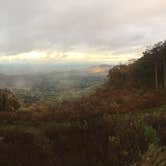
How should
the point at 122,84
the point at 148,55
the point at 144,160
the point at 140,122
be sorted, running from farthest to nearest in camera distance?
1. the point at 122,84
2. the point at 148,55
3. the point at 140,122
4. the point at 144,160

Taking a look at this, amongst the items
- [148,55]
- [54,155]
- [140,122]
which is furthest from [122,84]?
[54,155]

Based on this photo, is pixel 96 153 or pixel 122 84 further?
pixel 122 84

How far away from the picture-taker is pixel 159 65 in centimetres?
4147

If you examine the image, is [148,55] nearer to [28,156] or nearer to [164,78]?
[164,78]

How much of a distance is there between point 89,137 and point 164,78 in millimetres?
33945

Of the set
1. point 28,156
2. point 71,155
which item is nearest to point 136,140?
point 71,155

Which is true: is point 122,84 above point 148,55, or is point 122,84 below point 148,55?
below

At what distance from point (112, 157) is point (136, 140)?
955 millimetres

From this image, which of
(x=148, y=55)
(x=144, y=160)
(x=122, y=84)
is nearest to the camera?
(x=144, y=160)

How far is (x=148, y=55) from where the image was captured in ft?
138

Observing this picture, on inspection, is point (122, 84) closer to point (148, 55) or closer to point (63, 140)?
point (148, 55)

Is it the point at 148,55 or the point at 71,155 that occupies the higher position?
the point at 148,55

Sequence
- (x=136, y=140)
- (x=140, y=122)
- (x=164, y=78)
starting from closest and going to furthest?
(x=136, y=140) → (x=140, y=122) → (x=164, y=78)

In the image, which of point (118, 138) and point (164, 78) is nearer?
point (118, 138)
